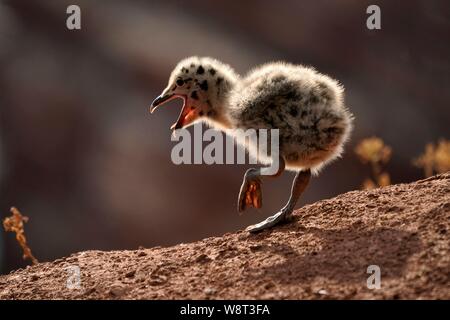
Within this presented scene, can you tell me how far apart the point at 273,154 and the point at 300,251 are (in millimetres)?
523

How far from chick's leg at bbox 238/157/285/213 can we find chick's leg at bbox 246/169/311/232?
0.09 meters

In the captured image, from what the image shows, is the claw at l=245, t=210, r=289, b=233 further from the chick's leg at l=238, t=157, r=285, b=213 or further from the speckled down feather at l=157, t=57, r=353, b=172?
the speckled down feather at l=157, t=57, r=353, b=172

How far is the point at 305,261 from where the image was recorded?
7.27 ft

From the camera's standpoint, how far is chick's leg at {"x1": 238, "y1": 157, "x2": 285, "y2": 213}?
2.73 metres

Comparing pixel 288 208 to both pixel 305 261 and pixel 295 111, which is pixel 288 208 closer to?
pixel 295 111

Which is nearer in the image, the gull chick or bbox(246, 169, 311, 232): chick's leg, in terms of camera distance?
the gull chick

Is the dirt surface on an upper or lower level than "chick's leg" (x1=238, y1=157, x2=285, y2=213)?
lower

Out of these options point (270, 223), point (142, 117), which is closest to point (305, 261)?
point (270, 223)

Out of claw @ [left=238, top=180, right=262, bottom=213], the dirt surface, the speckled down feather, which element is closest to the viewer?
the dirt surface

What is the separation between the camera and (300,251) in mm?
2350

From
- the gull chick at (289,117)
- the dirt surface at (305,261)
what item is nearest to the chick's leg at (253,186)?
the gull chick at (289,117)

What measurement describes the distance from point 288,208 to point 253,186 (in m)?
0.20

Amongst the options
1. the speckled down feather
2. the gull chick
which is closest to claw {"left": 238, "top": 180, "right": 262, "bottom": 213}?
the gull chick
